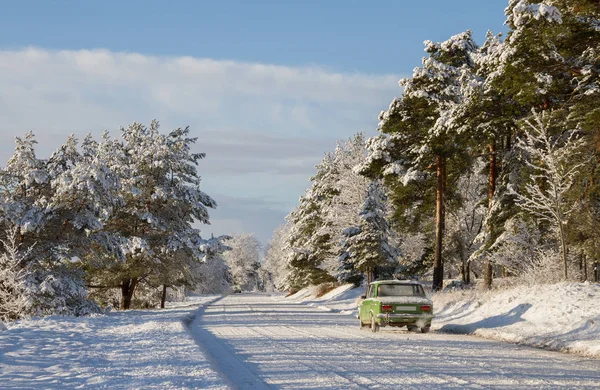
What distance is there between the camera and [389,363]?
11281 millimetres

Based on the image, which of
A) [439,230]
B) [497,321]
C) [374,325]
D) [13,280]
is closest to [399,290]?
[374,325]

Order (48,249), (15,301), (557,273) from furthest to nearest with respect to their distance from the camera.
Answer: (48,249) < (15,301) < (557,273)

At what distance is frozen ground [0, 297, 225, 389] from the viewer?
8859mm

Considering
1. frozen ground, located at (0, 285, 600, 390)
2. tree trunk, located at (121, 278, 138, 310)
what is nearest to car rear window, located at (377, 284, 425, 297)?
frozen ground, located at (0, 285, 600, 390)

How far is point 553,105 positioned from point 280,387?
62.2 feet

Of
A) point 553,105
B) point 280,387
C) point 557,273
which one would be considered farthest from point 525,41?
point 280,387

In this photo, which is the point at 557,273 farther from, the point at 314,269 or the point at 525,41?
the point at 314,269

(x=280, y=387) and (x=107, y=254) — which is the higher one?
(x=107, y=254)

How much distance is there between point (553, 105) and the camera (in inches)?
919

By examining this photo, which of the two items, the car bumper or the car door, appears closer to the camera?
the car bumper

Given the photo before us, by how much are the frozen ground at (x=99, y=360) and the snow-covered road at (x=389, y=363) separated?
0.64 metres

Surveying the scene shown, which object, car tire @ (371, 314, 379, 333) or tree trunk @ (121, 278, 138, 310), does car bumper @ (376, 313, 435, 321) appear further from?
tree trunk @ (121, 278, 138, 310)

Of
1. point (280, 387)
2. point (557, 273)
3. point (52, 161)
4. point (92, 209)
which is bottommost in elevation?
point (280, 387)

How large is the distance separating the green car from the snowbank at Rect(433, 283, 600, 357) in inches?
59.0
